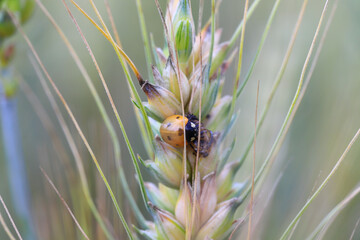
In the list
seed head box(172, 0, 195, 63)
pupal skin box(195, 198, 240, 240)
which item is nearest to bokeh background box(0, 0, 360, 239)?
pupal skin box(195, 198, 240, 240)

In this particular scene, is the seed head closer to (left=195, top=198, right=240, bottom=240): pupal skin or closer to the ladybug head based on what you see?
the ladybug head

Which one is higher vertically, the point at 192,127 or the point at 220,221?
the point at 192,127

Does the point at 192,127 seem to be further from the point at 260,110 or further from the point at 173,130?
the point at 260,110

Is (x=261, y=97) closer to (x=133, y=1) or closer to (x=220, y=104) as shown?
(x=220, y=104)

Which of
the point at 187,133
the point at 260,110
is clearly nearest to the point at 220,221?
the point at 187,133

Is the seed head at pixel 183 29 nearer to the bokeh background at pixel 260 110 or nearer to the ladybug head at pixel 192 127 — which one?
the ladybug head at pixel 192 127

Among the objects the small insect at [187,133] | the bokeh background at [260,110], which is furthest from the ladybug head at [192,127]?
the bokeh background at [260,110]
